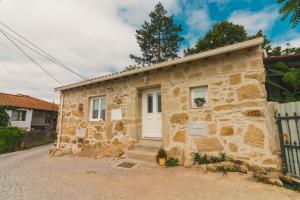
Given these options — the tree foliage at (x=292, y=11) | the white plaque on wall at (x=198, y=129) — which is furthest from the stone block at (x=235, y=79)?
the tree foliage at (x=292, y=11)

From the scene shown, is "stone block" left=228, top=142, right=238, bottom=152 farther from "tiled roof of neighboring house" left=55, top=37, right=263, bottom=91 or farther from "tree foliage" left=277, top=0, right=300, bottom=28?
"tree foliage" left=277, top=0, right=300, bottom=28

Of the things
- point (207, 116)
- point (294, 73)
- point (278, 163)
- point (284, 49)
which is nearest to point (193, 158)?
point (207, 116)

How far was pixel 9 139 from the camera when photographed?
1180cm

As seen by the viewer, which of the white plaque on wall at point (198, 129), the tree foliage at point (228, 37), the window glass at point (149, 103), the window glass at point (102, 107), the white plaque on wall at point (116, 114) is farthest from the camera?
the tree foliage at point (228, 37)

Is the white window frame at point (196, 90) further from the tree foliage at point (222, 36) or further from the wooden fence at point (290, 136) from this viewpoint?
the tree foliage at point (222, 36)

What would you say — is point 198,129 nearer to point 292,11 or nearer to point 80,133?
point 292,11

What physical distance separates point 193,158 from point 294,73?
360 cm

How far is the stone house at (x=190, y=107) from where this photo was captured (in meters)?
4.22

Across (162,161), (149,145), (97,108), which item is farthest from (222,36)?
(162,161)

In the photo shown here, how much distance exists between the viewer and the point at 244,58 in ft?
15.0

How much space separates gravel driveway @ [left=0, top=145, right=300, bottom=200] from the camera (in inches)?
124

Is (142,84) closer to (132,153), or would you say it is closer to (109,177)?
Result: (132,153)

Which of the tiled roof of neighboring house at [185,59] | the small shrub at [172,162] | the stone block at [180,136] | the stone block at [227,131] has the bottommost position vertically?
the small shrub at [172,162]

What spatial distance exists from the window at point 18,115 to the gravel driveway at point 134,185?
16.7m
